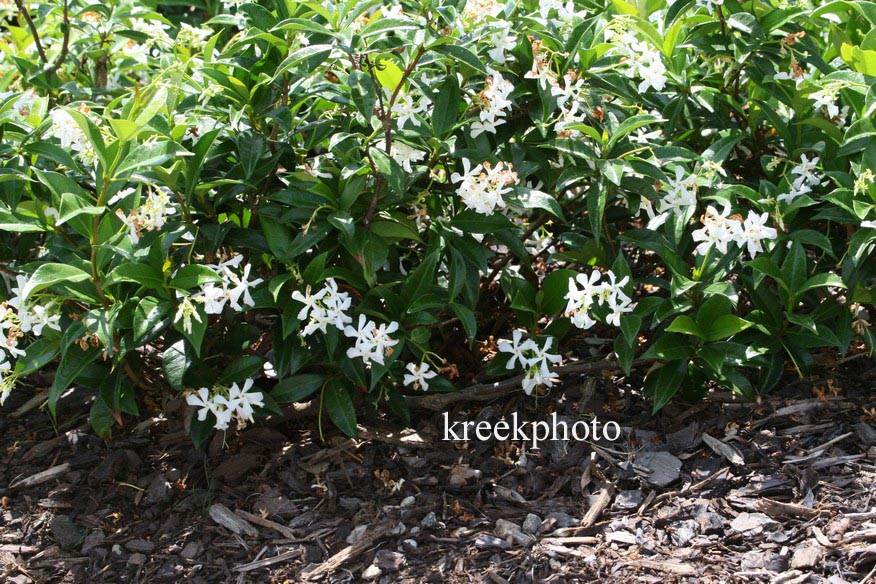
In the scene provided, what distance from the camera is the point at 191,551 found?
2229 mm

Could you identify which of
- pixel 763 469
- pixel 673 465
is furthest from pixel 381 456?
pixel 763 469

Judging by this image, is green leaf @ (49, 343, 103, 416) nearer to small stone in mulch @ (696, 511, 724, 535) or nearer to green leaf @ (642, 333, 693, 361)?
green leaf @ (642, 333, 693, 361)

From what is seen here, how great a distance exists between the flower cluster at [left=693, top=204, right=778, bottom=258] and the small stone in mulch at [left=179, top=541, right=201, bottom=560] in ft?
4.49

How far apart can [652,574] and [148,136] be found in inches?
57.8

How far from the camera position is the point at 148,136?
2105 millimetres

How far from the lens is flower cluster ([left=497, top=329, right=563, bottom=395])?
2291 millimetres

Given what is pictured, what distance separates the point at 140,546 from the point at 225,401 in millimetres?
427

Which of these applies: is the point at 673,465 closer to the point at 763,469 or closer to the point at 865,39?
the point at 763,469

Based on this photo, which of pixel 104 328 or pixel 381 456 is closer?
pixel 104 328

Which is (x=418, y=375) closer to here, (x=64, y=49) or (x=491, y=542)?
(x=491, y=542)

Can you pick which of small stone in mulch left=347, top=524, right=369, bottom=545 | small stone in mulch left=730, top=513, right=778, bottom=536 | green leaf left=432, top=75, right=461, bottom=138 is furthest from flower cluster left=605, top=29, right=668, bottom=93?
small stone in mulch left=347, top=524, right=369, bottom=545

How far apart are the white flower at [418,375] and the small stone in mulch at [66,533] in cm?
90

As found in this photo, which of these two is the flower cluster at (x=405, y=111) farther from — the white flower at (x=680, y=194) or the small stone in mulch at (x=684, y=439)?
the small stone in mulch at (x=684, y=439)

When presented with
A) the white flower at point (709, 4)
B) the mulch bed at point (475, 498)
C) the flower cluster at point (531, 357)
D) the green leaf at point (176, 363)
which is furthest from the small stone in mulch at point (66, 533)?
the white flower at point (709, 4)
